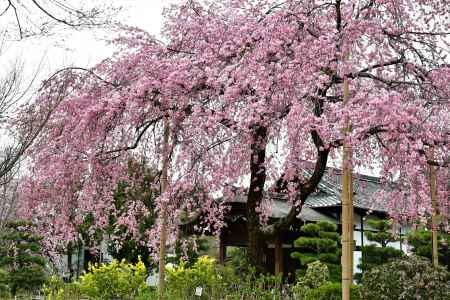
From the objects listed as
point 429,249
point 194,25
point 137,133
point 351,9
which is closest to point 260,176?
point 137,133

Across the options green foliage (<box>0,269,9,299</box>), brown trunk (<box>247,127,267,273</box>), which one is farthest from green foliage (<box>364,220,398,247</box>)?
green foliage (<box>0,269,9,299</box>)

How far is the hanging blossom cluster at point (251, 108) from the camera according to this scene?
209 inches

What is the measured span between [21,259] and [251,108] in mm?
10068

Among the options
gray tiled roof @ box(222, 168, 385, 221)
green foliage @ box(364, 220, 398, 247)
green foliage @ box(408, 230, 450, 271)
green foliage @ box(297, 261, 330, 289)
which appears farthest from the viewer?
gray tiled roof @ box(222, 168, 385, 221)

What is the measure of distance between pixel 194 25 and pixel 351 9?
187cm

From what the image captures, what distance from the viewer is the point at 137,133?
7094 millimetres

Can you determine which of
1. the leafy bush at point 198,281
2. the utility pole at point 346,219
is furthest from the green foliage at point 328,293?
the utility pole at point 346,219

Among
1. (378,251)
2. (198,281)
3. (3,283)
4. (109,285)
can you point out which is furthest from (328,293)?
(3,283)

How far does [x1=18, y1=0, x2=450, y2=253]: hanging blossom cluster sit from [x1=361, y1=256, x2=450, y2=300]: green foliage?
62cm

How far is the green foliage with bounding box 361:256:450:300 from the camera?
554cm

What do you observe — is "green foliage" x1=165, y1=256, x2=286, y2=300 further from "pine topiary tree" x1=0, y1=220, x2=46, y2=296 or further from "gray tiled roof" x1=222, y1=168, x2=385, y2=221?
"pine topiary tree" x1=0, y1=220, x2=46, y2=296

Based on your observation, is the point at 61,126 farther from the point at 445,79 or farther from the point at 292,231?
the point at 292,231

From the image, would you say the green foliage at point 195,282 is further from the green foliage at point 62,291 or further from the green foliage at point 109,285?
the green foliage at point 62,291

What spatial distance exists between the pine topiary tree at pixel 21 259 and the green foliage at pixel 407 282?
9.26 metres
